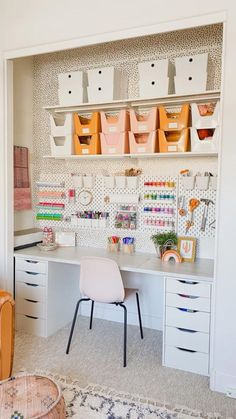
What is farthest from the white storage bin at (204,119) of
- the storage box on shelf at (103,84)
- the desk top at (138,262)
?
the desk top at (138,262)

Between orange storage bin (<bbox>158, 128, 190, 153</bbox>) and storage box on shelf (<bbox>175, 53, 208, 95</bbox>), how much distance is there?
1.00 ft

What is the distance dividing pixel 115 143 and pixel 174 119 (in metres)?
0.51

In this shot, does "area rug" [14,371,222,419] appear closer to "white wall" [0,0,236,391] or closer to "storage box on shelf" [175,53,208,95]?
"white wall" [0,0,236,391]

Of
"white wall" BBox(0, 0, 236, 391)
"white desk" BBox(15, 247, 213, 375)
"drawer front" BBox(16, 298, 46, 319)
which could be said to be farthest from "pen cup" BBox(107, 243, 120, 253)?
"white wall" BBox(0, 0, 236, 391)

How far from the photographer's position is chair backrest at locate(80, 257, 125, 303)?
248 centimetres

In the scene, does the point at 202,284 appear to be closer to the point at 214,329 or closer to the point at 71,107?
the point at 214,329

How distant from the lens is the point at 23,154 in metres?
3.37

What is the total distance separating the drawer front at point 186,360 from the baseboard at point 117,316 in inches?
24.4

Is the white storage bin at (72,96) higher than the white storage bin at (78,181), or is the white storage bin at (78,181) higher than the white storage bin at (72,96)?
the white storage bin at (72,96)

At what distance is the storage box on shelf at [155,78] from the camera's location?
269cm

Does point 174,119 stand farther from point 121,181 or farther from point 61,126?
point 61,126

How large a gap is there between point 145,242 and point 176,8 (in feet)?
5.91

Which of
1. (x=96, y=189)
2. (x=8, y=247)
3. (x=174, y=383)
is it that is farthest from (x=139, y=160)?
(x=174, y=383)

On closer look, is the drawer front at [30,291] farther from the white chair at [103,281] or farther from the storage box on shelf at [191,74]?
Result: the storage box on shelf at [191,74]
